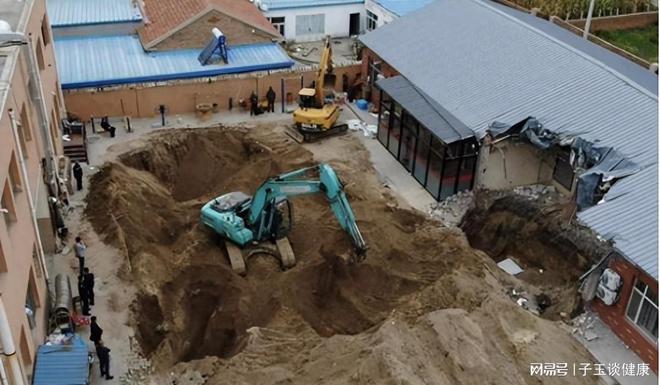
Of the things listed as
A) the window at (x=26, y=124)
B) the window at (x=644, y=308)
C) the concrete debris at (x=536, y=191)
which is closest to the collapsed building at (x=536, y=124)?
the window at (x=644, y=308)

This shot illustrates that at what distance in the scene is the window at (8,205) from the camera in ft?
57.0

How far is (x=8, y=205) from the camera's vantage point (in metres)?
17.7

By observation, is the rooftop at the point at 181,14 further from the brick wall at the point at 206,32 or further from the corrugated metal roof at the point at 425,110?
the corrugated metal roof at the point at 425,110

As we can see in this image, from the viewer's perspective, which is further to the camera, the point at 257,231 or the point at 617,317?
the point at 257,231

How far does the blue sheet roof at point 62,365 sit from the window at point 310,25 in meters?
27.9

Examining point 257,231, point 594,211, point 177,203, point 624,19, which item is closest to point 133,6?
point 177,203

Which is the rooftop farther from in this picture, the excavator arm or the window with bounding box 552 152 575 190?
the window with bounding box 552 152 575 190

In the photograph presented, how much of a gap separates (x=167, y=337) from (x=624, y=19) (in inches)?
1620

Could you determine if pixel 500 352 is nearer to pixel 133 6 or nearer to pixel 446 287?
pixel 446 287

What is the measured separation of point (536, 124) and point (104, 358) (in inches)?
638

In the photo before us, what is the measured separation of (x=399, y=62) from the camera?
30828 mm

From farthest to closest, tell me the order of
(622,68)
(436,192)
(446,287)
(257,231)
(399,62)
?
1. (399,62)
2. (622,68)
3. (436,192)
4. (257,231)
5. (446,287)

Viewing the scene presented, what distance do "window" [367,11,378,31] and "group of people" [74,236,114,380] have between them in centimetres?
2428

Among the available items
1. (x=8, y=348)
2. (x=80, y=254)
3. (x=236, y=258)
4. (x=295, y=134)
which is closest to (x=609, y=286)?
(x=236, y=258)
